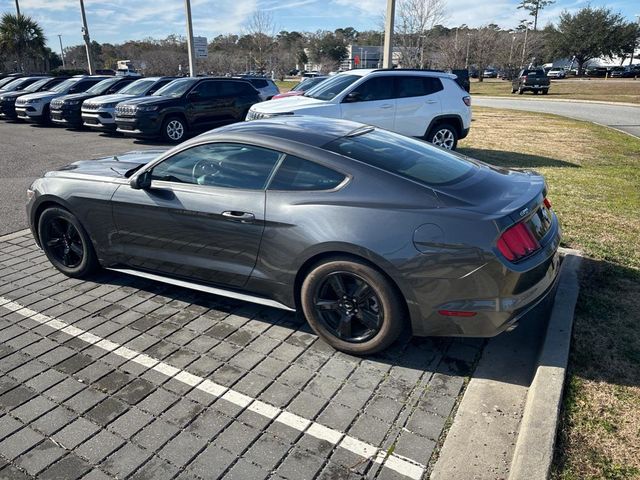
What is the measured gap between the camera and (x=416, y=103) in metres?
10.3

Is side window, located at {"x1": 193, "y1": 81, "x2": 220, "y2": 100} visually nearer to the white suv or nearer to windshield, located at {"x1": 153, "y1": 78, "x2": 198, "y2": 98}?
windshield, located at {"x1": 153, "y1": 78, "x2": 198, "y2": 98}

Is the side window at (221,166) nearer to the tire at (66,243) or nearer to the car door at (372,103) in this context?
the tire at (66,243)

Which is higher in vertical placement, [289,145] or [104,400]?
[289,145]

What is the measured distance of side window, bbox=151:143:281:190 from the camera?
3.79 m

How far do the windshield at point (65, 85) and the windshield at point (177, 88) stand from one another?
6.57m

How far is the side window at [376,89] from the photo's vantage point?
10.0 m

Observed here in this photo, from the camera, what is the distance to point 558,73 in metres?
67.8

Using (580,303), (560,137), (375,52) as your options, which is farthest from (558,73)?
(580,303)

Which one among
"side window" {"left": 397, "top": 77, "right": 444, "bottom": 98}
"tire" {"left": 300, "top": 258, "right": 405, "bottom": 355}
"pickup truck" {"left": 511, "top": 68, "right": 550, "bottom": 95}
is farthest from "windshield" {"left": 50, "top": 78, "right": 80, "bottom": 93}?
"pickup truck" {"left": 511, "top": 68, "right": 550, "bottom": 95}

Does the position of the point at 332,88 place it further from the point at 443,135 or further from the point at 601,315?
the point at 601,315

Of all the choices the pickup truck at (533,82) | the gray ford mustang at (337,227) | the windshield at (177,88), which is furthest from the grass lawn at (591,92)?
the gray ford mustang at (337,227)

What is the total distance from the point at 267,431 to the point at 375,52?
87874 millimetres

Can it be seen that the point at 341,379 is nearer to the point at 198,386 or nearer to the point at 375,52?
the point at 198,386

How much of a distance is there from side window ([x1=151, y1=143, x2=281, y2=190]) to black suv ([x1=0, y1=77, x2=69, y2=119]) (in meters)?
18.9
